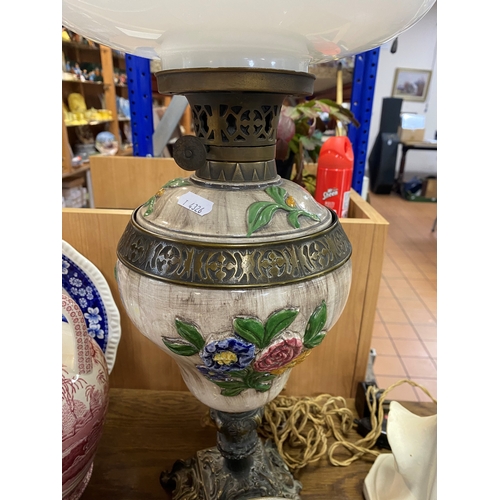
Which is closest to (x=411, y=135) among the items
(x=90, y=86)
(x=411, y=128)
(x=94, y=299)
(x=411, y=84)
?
(x=411, y=128)

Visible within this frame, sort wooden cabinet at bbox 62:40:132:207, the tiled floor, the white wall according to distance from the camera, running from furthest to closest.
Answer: the white wall, wooden cabinet at bbox 62:40:132:207, the tiled floor

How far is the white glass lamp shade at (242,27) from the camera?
0.33 m

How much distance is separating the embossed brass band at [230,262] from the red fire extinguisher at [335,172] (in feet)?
1.16

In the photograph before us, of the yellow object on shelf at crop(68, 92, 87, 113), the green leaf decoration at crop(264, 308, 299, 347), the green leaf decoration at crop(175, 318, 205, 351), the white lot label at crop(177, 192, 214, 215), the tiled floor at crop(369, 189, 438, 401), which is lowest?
the tiled floor at crop(369, 189, 438, 401)

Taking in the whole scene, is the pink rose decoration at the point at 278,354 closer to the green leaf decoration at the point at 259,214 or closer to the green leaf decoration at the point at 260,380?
the green leaf decoration at the point at 260,380

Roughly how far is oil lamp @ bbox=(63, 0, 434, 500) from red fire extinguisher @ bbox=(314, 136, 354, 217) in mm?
282

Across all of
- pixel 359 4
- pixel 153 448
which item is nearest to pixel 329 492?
pixel 153 448

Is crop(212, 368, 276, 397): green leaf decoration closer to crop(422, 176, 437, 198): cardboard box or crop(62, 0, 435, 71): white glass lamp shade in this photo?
crop(62, 0, 435, 71): white glass lamp shade

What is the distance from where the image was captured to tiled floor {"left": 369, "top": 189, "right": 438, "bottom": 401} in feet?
5.10

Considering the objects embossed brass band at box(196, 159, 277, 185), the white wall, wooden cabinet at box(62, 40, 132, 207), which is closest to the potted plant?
embossed brass band at box(196, 159, 277, 185)

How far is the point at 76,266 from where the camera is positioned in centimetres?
74

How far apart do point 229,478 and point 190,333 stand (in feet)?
1.05

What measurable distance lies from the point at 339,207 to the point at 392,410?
37 centimetres

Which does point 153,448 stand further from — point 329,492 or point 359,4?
point 359,4
